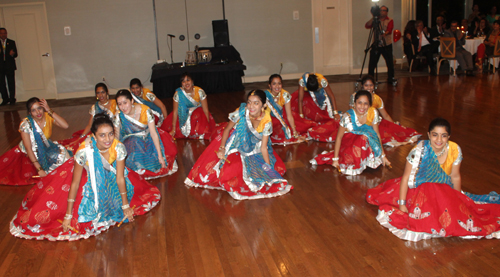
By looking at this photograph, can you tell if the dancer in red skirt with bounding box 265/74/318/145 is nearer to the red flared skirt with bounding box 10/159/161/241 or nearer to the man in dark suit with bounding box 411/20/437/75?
the red flared skirt with bounding box 10/159/161/241

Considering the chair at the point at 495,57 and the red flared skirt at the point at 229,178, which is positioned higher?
the chair at the point at 495,57

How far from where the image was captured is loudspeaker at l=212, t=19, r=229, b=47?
1041 centimetres

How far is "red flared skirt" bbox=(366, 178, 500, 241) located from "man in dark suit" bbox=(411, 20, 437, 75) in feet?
27.3

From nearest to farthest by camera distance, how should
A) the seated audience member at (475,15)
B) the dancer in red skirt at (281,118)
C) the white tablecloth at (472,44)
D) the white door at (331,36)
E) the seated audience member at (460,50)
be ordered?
the dancer in red skirt at (281,118) < the seated audience member at (460,50) < the white tablecloth at (472,44) < the white door at (331,36) < the seated audience member at (475,15)

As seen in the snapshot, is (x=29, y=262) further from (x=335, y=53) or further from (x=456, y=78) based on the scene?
(x=335, y=53)

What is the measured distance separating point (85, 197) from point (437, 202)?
240cm

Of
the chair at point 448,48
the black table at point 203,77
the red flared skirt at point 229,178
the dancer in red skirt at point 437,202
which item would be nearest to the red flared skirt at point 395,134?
the red flared skirt at point 229,178

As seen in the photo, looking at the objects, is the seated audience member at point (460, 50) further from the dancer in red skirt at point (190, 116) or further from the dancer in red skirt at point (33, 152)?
the dancer in red skirt at point (33, 152)

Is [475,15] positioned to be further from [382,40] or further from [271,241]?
[271,241]

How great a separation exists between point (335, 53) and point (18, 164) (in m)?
9.11

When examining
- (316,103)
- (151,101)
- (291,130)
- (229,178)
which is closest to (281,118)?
(291,130)

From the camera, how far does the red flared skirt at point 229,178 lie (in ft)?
12.2

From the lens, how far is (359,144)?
417 cm

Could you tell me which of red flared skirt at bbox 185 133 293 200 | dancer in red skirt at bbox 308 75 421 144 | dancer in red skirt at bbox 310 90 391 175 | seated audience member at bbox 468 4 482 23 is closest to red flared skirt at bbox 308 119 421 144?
dancer in red skirt at bbox 308 75 421 144
